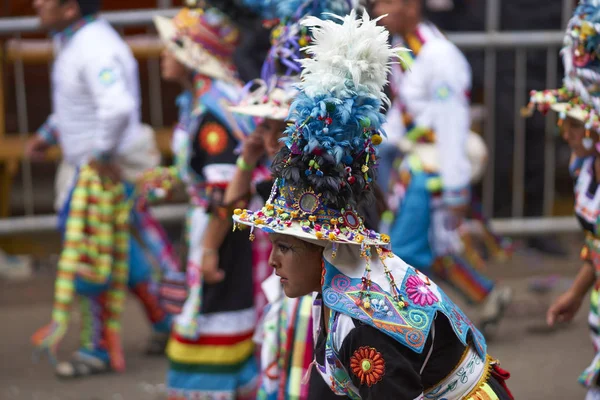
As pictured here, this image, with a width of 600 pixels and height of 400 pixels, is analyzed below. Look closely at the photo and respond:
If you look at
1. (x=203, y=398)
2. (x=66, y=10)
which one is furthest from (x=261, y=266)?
(x=66, y=10)

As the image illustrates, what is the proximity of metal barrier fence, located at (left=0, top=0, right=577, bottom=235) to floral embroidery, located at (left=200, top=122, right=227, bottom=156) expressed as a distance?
2182 millimetres

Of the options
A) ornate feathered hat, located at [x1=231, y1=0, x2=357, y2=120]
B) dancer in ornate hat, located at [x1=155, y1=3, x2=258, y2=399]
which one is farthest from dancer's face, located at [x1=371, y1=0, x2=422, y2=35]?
ornate feathered hat, located at [x1=231, y1=0, x2=357, y2=120]

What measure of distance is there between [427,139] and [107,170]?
1.73 m

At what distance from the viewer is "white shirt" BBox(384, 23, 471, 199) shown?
488 cm

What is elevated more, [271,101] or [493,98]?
[271,101]

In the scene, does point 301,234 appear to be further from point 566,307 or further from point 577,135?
point 566,307

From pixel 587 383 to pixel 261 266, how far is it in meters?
1.58

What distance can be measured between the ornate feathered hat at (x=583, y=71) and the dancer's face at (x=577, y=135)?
37mm

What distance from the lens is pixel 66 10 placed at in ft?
17.1

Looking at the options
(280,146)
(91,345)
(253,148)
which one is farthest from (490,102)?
(280,146)

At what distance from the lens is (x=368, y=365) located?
2.38 meters

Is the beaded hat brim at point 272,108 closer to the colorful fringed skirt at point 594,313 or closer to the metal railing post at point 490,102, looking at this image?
the colorful fringed skirt at point 594,313

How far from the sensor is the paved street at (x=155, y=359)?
5.06m

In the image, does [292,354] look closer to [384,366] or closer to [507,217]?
[384,366]
